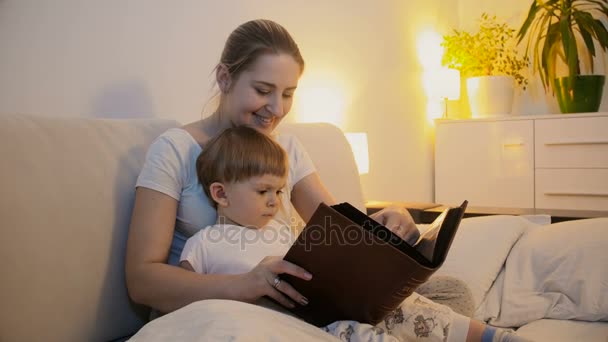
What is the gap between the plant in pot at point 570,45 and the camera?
3.68m

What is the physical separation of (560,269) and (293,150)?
803mm

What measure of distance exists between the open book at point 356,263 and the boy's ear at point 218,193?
326 millimetres

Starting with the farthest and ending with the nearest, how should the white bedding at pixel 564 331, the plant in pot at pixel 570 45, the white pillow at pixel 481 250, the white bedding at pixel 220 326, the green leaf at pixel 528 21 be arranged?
the green leaf at pixel 528 21, the plant in pot at pixel 570 45, the white pillow at pixel 481 250, the white bedding at pixel 564 331, the white bedding at pixel 220 326

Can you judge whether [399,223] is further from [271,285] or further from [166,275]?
[166,275]

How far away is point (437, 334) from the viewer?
1144 millimetres

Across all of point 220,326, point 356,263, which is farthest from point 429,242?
point 220,326

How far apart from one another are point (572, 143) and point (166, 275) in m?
3.11

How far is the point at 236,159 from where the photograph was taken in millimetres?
1283

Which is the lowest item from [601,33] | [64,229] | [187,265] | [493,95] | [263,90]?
[187,265]

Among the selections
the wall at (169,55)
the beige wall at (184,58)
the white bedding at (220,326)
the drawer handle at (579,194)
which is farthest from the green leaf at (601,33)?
the white bedding at (220,326)

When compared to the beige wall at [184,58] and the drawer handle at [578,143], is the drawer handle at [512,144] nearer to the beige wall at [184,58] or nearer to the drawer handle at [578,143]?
the drawer handle at [578,143]

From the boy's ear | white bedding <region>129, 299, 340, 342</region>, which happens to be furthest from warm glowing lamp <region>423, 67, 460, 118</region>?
white bedding <region>129, 299, 340, 342</region>

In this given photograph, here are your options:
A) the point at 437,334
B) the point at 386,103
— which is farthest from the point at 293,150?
the point at 386,103

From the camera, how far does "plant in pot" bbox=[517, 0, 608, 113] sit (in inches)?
145
